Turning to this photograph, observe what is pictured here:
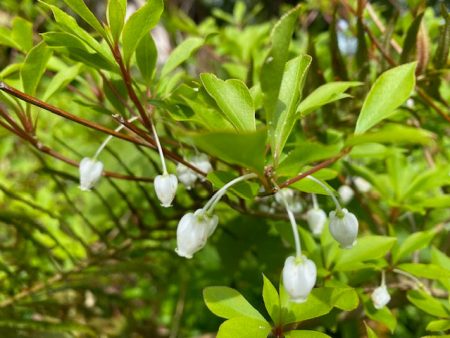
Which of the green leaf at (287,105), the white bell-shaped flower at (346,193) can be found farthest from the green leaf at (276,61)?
the white bell-shaped flower at (346,193)

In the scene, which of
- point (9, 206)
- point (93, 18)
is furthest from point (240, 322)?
point (9, 206)

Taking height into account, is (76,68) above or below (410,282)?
above

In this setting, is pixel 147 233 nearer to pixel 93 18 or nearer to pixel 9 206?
pixel 9 206

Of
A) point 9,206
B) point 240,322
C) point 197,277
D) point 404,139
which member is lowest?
point 240,322

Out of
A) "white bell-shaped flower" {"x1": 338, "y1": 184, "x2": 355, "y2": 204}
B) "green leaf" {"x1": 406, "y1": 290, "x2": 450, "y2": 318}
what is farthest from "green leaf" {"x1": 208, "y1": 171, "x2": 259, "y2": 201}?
"white bell-shaped flower" {"x1": 338, "y1": 184, "x2": 355, "y2": 204}

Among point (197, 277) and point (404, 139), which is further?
point (197, 277)

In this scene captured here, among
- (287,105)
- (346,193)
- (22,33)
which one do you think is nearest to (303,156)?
(287,105)

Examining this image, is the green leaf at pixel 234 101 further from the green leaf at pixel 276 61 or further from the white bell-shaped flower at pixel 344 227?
the white bell-shaped flower at pixel 344 227
